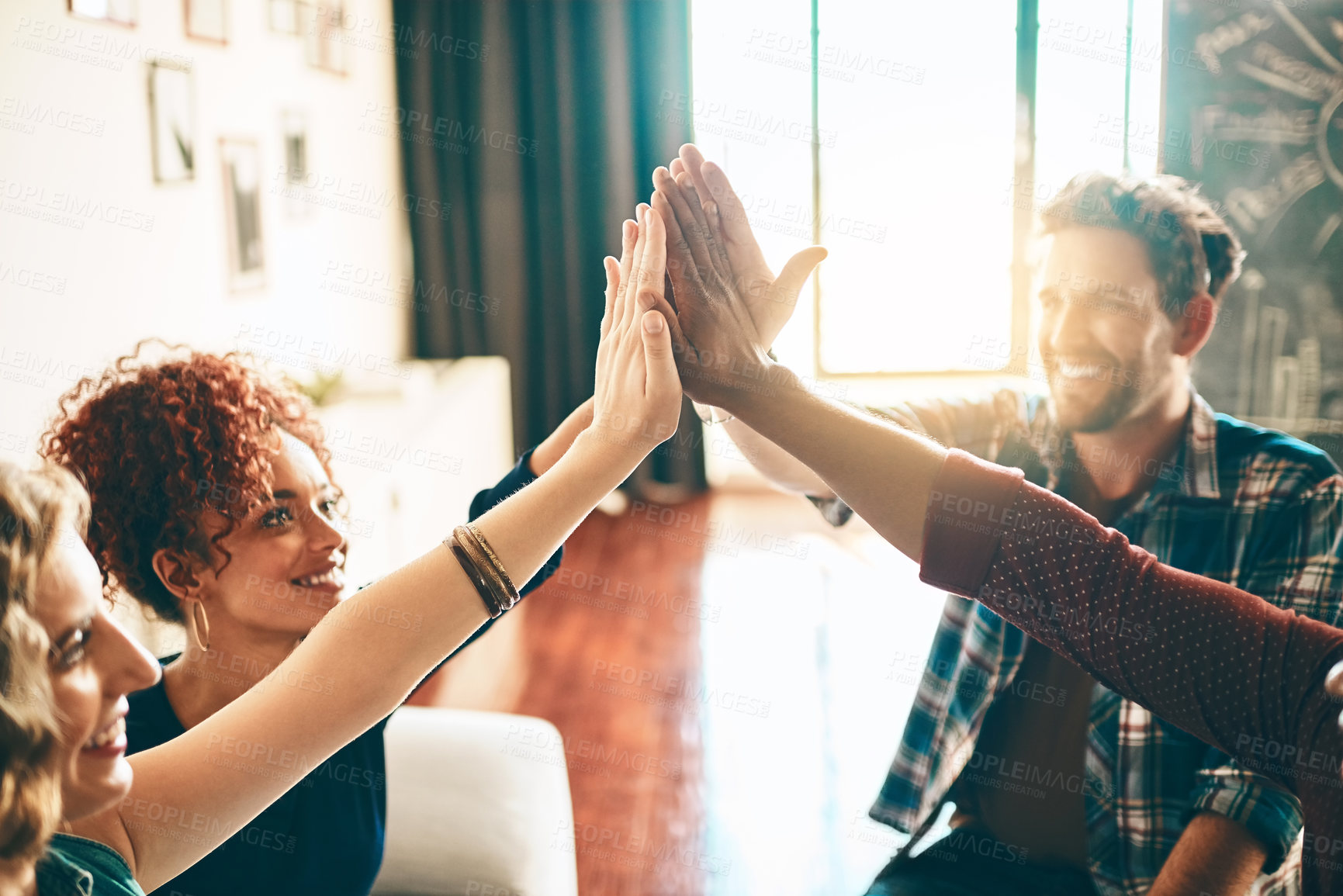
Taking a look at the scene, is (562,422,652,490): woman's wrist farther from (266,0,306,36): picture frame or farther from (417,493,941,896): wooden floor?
(266,0,306,36): picture frame

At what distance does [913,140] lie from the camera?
16.5 feet

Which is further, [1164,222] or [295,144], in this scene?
[295,144]

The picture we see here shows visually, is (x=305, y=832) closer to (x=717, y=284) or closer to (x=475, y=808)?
(x=475, y=808)

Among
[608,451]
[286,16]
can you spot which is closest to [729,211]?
[608,451]

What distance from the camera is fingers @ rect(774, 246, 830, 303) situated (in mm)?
1160

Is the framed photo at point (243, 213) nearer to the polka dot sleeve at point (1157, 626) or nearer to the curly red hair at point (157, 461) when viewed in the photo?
the curly red hair at point (157, 461)

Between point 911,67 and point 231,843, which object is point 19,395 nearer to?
point 231,843

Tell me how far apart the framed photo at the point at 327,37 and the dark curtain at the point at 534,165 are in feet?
2.26

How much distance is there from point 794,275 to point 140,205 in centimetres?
205

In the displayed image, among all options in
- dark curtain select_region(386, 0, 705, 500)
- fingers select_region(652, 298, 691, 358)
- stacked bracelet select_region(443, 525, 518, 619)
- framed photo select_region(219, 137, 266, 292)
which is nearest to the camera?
stacked bracelet select_region(443, 525, 518, 619)

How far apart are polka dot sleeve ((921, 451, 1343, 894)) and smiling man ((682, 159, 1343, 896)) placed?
31 cm

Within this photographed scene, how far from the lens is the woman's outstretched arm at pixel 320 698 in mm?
796

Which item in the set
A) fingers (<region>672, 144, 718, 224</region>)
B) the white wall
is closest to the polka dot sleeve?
fingers (<region>672, 144, 718, 224</region>)

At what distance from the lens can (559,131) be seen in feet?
15.8
